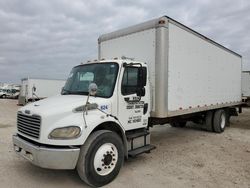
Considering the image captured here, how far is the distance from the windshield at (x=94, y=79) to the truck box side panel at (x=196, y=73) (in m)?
1.82

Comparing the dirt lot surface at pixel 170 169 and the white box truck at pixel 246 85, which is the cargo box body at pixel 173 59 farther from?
the white box truck at pixel 246 85

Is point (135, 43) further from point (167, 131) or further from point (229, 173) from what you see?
point (167, 131)

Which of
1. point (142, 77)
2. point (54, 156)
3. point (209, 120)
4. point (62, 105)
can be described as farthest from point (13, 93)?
point (54, 156)

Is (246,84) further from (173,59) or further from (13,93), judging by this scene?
(13,93)

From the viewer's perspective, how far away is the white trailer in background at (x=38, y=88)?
3053 centimetres

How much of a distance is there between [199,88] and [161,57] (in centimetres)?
272

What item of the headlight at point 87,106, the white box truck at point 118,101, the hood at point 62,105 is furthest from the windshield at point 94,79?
the headlight at point 87,106

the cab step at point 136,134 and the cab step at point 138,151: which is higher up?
the cab step at point 136,134

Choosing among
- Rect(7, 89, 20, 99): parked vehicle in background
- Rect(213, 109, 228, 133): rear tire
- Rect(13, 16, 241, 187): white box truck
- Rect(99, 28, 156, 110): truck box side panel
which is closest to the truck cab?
Rect(13, 16, 241, 187): white box truck

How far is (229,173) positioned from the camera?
5.88 metres

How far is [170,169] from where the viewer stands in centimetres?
614

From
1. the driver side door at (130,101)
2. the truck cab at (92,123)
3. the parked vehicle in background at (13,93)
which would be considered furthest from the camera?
the parked vehicle in background at (13,93)

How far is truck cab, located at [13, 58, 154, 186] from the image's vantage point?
4.70m

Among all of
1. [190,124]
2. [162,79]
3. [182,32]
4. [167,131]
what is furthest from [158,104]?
[190,124]
